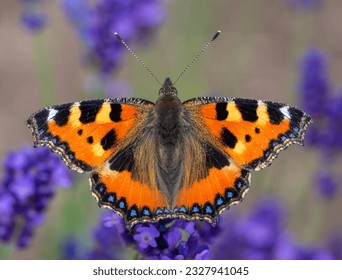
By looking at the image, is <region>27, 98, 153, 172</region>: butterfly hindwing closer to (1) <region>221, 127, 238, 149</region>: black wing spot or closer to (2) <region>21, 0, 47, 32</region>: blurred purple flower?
(1) <region>221, 127, 238, 149</region>: black wing spot

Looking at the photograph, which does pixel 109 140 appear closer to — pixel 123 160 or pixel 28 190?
pixel 123 160

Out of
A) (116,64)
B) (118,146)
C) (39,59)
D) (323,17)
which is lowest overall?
(118,146)

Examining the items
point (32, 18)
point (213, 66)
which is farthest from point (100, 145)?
point (213, 66)

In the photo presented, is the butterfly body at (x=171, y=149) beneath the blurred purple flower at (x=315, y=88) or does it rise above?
beneath

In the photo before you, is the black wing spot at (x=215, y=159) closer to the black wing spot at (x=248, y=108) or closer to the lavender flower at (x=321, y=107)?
the black wing spot at (x=248, y=108)

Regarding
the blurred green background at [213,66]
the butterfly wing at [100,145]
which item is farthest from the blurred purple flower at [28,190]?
the blurred green background at [213,66]

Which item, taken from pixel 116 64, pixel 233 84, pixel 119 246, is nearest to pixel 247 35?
pixel 233 84

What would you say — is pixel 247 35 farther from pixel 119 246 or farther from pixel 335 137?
pixel 119 246
